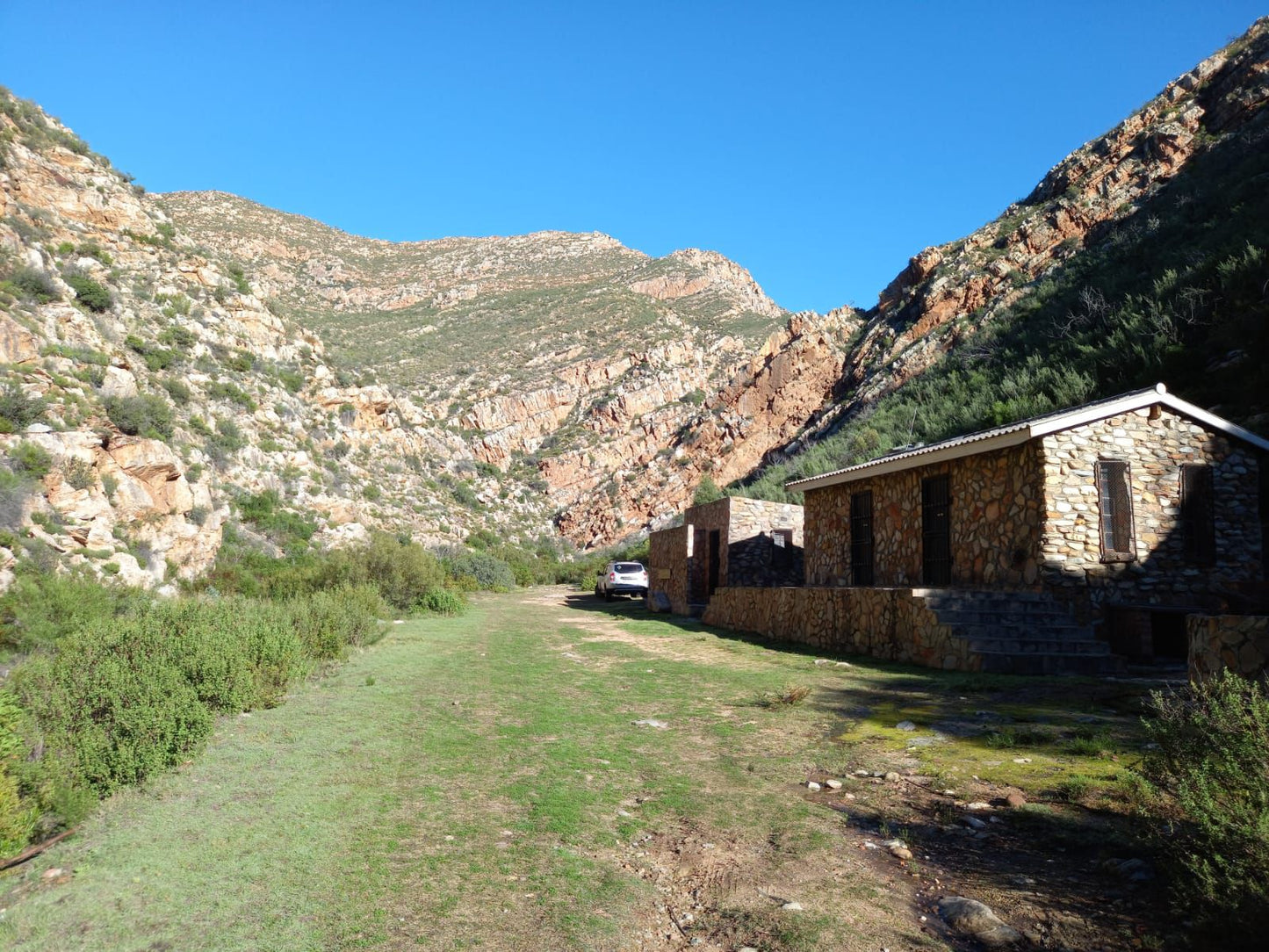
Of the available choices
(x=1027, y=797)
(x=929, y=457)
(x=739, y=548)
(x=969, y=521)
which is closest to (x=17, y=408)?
(x=739, y=548)

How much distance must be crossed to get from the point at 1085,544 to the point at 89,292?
26.8m

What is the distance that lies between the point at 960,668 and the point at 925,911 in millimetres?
7484

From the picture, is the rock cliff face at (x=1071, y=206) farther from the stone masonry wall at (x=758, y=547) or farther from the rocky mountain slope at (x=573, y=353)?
the stone masonry wall at (x=758, y=547)

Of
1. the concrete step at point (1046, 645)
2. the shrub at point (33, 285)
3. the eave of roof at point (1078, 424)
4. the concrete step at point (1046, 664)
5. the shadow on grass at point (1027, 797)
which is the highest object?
the shrub at point (33, 285)

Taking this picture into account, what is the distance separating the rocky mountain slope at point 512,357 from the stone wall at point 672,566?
8.44 m

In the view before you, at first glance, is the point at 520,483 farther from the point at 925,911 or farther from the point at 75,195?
the point at 925,911

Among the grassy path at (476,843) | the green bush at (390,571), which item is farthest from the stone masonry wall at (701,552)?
the grassy path at (476,843)

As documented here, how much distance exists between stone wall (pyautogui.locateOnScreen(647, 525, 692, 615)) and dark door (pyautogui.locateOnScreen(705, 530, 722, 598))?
2.27 ft

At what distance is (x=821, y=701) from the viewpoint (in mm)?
8391

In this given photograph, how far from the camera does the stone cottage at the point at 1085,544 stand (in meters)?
10.8

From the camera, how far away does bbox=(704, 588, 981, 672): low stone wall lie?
10.7m

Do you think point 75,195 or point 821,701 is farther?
point 75,195

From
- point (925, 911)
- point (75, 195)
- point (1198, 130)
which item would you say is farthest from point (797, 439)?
point (925, 911)

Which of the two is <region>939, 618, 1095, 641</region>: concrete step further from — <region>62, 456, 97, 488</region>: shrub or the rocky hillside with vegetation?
<region>62, 456, 97, 488</region>: shrub
